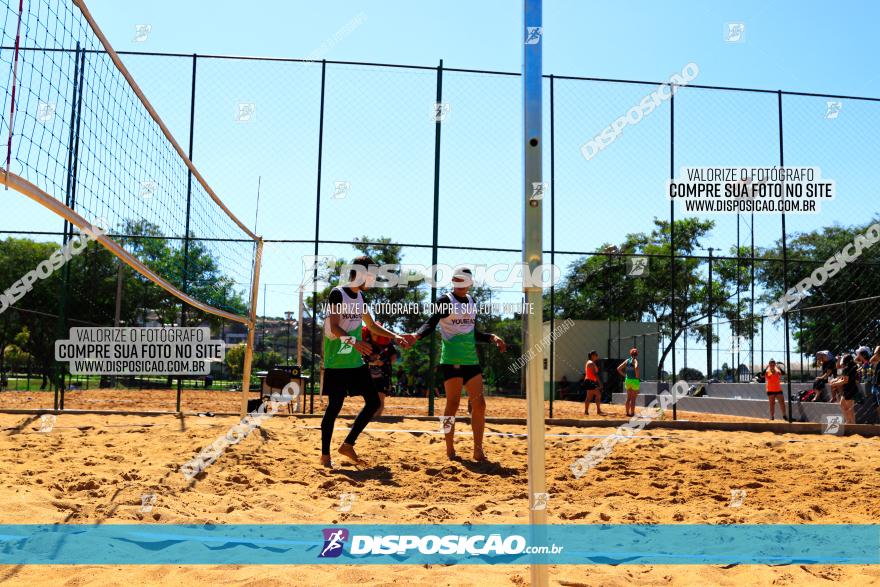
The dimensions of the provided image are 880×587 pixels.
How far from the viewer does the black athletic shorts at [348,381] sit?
5176mm

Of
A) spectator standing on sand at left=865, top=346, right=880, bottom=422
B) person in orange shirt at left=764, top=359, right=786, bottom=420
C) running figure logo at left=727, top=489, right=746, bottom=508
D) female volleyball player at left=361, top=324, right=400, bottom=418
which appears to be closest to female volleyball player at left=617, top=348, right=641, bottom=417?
person in orange shirt at left=764, top=359, right=786, bottom=420

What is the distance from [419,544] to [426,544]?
3 centimetres

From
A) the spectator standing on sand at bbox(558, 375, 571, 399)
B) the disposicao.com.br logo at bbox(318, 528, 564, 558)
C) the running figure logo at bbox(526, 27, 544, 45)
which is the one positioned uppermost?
the running figure logo at bbox(526, 27, 544, 45)

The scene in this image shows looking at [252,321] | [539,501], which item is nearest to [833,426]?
[252,321]

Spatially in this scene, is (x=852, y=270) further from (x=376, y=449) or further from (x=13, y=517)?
(x=13, y=517)

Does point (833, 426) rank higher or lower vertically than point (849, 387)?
lower

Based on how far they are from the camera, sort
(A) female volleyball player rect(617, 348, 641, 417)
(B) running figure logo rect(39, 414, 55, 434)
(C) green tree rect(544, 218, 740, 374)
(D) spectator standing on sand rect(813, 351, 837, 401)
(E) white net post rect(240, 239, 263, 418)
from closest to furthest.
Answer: (B) running figure logo rect(39, 414, 55, 434)
(E) white net post rect(240, 239, 263, 418)
(D) spectator standing on sand rect(813, 351, 837, 401)
(A) female volleyball player rect(617, 348, 641, 417)
(C) green tree rect(544, 218, 740, 374)

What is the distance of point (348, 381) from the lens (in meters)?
5.20

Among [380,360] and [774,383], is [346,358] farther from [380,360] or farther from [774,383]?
[774,383]

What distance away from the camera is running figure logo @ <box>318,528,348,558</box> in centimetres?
277

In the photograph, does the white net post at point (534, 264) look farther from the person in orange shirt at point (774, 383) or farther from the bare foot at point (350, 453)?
the person in orange shirt at point (774, 383)

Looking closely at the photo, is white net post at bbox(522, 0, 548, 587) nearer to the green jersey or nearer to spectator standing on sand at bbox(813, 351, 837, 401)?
the green jersey

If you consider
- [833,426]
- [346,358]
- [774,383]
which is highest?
[346,358]

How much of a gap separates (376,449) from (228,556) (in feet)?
10.9
